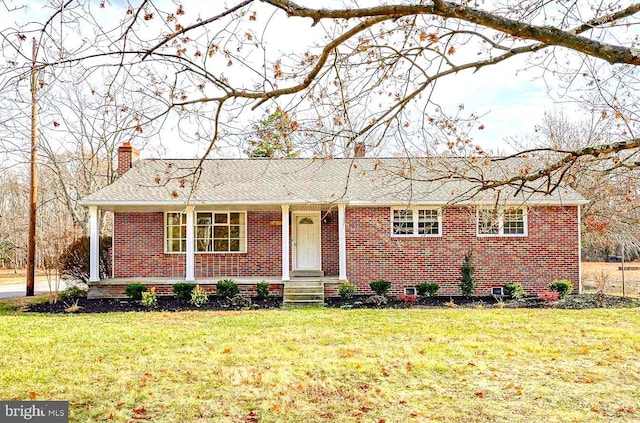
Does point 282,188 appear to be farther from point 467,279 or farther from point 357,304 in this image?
point 467,279

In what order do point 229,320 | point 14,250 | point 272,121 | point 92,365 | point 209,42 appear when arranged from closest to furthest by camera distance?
1. point 209,42
2. point 272,121
3. point 92,365
4. point 229,320
5. point 14,250

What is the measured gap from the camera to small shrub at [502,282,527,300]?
16.2 m

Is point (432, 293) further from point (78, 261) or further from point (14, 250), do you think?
point (14, 250)

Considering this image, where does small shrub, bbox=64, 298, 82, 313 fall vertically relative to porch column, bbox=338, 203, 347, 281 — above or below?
below

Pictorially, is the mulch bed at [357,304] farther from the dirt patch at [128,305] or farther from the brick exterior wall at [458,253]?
the brick exterior wall at [458,253]

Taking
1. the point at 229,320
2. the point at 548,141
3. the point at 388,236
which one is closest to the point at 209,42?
the point at 229,320

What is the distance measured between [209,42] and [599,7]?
13.1 ft

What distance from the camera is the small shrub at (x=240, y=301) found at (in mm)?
15492

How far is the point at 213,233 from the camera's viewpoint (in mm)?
18406

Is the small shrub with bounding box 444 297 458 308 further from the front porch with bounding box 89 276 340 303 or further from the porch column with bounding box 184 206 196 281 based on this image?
the porch column with bounding box 184 206 196 281

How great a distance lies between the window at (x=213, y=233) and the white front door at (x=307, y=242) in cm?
169

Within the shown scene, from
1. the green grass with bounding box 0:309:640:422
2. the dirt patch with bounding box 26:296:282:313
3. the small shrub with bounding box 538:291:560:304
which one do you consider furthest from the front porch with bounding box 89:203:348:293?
the small shrub with bounding box 538:291:560:304

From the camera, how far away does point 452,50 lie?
5988 mm

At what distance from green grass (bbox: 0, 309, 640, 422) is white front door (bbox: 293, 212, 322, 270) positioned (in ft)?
17.6
